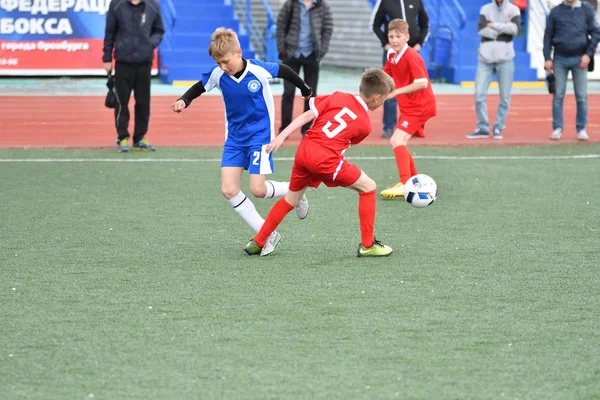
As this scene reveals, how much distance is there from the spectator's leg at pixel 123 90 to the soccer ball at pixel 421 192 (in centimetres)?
561

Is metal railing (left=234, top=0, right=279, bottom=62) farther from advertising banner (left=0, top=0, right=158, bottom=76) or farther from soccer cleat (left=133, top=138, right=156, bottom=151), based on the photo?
soccer cleat (left=133, top=138, right=156, bottom=151)

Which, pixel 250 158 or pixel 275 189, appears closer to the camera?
pixel 250 158

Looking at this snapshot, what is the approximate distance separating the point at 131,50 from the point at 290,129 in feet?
21.1

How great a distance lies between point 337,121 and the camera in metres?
7.00

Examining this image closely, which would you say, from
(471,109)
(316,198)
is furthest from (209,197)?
(471,109)

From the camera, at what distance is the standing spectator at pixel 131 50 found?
41.7 ft

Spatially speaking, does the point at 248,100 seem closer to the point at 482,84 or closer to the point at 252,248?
the point at 252,248

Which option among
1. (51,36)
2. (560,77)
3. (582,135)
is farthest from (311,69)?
(51,36)

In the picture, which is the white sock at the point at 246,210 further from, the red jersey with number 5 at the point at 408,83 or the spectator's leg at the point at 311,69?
the spectator's leg at the point at 311,69

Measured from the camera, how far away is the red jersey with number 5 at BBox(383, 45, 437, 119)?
969cm

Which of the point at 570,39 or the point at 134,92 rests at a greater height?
the point at 570,39

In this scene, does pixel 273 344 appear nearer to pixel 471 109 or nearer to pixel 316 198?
pixel 316 198

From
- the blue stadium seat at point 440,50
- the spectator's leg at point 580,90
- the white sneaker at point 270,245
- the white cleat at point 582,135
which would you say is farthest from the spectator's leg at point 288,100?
the blue stadium seat at point 440,50

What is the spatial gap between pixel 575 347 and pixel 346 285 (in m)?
1.70
